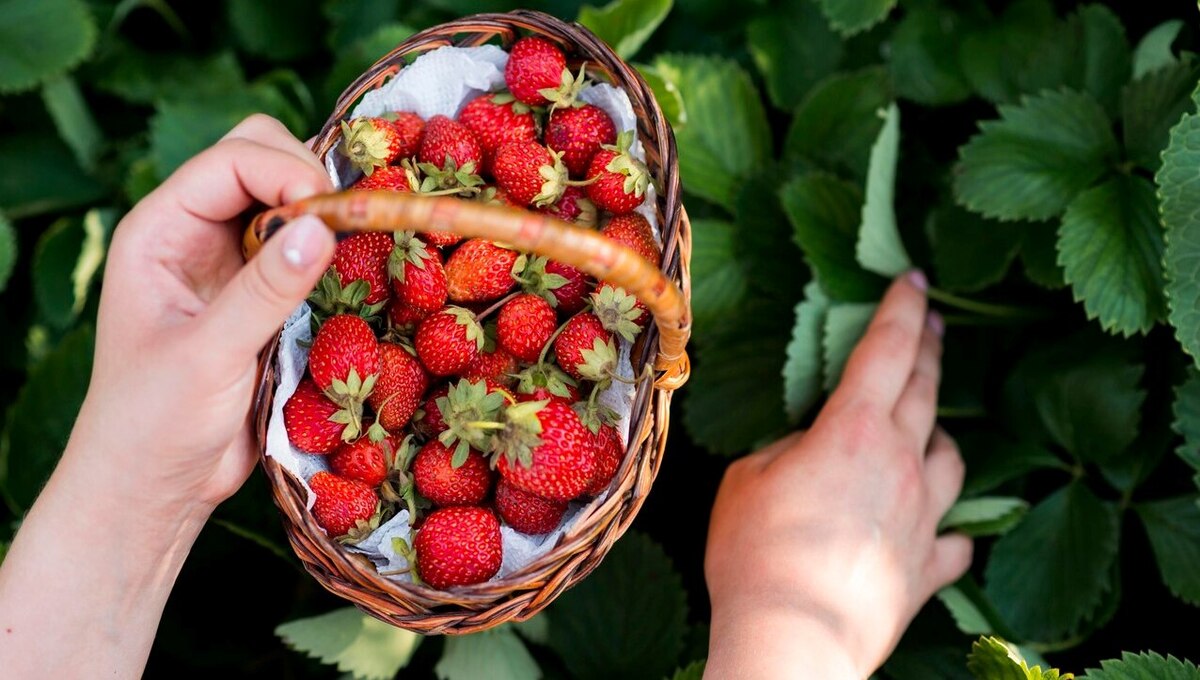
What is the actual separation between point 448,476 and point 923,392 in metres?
0.53

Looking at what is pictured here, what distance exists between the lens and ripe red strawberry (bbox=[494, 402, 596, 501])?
0.75 m

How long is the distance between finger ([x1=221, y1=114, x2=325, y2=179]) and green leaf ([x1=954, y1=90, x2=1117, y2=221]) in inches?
25.3

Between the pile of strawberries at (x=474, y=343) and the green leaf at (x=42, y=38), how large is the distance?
61 cm

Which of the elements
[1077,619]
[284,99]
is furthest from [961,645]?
[284,99]

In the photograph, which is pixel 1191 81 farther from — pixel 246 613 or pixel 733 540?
pixel 246 613

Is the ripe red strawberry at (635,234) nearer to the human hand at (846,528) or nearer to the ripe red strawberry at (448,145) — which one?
the ripe red strawberry at (448,145)

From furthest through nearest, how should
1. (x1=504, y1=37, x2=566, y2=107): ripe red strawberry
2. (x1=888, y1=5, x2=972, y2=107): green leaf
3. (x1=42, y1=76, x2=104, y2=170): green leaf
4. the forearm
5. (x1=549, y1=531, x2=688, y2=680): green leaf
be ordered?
1. (x1=42, y1=76, x2=104, y2=170): green leaf
2. (x1=888, y1=5, x2=972, y2=107): green leaf
3. (x1=549, y1=531, x2=688, y2=680): green leaf
4. (x1=504, y1=37, x2=566, y2=107): ripe red strawberry
5. the forearm

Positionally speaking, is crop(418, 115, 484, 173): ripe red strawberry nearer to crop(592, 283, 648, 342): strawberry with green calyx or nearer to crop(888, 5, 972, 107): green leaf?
crop(592, 283, 648, 342): strawberry with green calyx

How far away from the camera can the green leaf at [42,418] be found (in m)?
1.11

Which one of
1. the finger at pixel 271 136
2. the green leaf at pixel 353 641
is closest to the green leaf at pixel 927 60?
the finger at pixel 271 136

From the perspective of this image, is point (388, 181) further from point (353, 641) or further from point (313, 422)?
point (353, 641)

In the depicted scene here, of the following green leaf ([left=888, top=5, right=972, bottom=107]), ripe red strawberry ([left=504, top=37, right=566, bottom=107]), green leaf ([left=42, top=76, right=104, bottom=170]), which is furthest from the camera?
green leaf ([left=42, top=76, right=104, bottom=170])

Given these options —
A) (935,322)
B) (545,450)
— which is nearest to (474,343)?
(545,450)

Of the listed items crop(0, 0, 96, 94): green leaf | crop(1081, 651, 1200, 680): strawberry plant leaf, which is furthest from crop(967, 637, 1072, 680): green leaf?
crop(0, 0, 96, 94): green leaf
